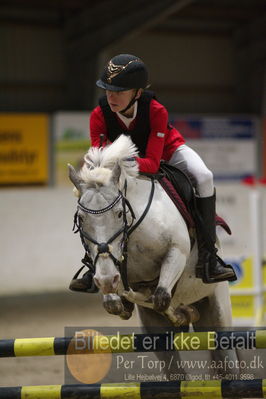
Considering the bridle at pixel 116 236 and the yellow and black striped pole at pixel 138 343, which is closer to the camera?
the bridle at pixel 116 236

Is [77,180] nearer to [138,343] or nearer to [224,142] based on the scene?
[138,343]

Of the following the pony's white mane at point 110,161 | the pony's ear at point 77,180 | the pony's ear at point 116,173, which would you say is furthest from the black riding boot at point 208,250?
the pony's ear at point 77,180

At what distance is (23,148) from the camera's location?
944 centimetres

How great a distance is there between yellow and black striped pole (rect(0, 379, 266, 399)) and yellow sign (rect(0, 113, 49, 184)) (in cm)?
638

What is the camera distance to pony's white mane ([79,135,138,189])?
3107 mm

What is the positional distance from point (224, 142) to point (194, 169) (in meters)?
7.02

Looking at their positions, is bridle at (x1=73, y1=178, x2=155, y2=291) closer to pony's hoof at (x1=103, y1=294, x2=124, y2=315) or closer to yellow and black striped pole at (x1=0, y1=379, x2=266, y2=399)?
pony's hoof at (x1=103, y1=294, x2=124, y2=315)

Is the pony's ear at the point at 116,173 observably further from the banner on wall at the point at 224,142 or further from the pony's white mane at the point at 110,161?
the banner on wall at the point at 224,142

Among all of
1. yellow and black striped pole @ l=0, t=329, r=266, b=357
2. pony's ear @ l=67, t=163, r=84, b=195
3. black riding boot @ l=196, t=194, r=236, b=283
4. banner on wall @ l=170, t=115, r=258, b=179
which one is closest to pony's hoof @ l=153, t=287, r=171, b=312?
yellow and black striped pole @ l=0, t=329, r=266, b=357

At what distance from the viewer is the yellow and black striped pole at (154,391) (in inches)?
125

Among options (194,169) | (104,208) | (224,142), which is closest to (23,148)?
(224,142)

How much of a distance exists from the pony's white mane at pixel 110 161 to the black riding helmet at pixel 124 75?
0.24 metres

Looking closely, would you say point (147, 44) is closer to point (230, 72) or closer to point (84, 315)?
point (230, 72)

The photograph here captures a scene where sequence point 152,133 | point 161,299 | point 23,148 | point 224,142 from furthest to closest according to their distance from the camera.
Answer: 1. point 224,142
2. point 23,148
3. point 152,133
4. point 161,299
